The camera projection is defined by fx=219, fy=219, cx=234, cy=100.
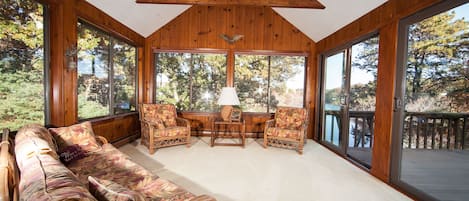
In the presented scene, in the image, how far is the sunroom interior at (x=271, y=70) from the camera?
237 cm

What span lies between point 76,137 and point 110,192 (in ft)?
5.49

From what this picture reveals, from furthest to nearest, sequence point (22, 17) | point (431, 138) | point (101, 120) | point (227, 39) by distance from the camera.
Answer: point (227, 39)
point (101, 120)
point (431, 138)
point (22, 17)

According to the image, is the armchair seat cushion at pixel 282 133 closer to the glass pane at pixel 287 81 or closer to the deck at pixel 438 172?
the glass pane at pixel 287 81

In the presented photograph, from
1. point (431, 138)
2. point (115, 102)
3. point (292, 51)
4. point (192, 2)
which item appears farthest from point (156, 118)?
point (431, 138)

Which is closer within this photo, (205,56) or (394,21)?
(394,21)

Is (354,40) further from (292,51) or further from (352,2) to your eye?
(292,51)

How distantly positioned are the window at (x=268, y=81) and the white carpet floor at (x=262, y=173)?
1434 mm

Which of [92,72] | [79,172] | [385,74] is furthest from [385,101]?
[92,72]

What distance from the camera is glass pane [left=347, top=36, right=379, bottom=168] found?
11.6 ft

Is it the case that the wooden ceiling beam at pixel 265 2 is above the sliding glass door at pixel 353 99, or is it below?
above

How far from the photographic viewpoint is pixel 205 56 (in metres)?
5.30

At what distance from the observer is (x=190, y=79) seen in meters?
5.32

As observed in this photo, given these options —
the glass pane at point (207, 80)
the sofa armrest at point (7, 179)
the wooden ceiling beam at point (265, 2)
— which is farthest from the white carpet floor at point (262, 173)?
the wooden ceiling beam at point (265, 2)

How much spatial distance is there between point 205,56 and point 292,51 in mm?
2093
